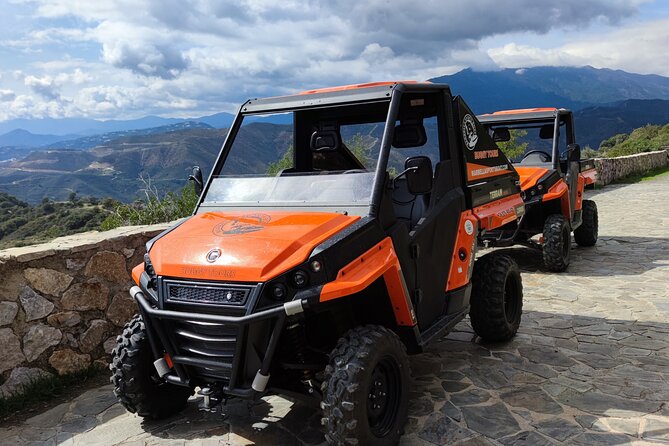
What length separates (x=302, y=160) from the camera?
194 inches

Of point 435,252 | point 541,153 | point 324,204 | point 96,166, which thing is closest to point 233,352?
point 324,204

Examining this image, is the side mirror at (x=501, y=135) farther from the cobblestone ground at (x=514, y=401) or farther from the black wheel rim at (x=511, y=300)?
the black wheel rim at (x=511, y=300)

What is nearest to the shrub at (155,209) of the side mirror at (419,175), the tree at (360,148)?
the tree at (360,148)

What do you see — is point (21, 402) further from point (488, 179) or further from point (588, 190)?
point (588, 190)

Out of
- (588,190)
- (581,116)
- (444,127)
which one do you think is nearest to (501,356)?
(444,127)

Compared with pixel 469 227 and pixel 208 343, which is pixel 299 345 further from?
pixel 469 227

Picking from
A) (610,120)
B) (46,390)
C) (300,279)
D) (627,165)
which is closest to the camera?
(300,279)

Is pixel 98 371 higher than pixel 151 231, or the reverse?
pixel 151 231

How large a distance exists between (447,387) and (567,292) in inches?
124

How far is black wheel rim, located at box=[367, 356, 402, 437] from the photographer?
10.0 ft

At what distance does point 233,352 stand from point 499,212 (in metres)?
2.86

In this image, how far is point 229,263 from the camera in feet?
9.43

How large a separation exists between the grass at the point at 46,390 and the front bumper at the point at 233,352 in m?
1.60

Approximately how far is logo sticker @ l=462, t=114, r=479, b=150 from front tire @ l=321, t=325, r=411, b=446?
198 centimetres
